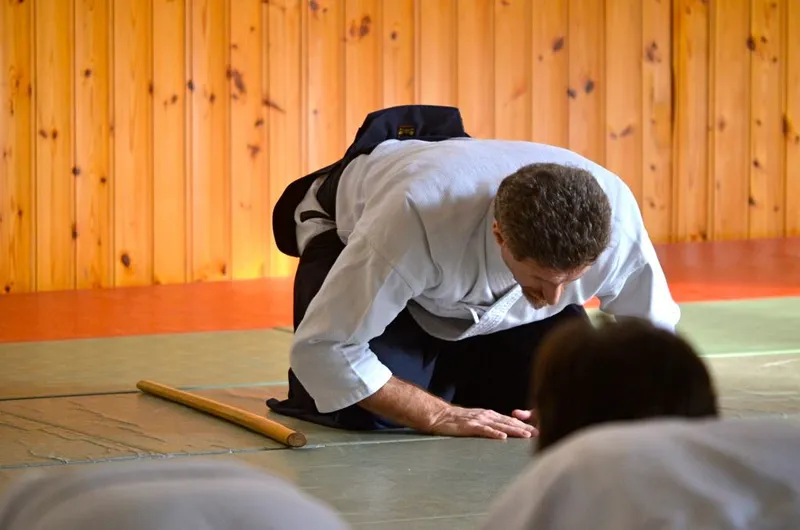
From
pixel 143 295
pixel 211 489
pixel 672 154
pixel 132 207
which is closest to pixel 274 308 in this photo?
pixel 143 295

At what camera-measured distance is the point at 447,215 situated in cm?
272

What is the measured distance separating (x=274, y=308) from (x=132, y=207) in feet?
4.84

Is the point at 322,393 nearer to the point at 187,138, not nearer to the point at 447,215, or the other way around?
the point at 447,215

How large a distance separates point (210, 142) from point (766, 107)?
3499mm

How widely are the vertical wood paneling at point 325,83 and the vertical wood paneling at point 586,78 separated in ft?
4.73

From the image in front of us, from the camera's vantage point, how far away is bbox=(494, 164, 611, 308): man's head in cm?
242

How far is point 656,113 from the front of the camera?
7742 mm

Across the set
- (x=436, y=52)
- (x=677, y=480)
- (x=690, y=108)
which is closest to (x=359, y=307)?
(x=677, y=480)

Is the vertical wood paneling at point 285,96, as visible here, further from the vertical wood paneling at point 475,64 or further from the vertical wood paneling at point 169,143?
the vertical wood paneling at point 475,64

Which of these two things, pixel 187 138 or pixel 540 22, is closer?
pixel 187 138

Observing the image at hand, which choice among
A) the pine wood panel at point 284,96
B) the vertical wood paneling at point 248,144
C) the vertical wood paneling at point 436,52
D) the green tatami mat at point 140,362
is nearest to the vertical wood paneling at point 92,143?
the vertical wood paneling at point 248,144

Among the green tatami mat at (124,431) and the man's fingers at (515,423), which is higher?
the man's fingers at (515,423)

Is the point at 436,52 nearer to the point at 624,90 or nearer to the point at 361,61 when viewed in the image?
the point at 361,61

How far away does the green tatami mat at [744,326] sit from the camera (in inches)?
164
